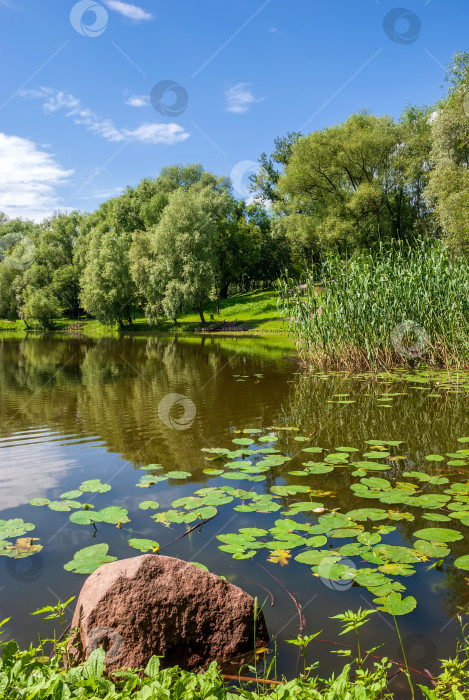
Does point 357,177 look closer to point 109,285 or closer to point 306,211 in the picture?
point 306,211

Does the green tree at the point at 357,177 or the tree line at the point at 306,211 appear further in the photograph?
the green tree at the point at 357,177

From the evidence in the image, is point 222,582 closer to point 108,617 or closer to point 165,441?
point 108,617

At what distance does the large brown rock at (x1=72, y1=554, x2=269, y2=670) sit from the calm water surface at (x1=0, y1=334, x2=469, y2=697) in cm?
33

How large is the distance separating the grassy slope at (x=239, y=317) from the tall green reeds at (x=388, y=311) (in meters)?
20.5

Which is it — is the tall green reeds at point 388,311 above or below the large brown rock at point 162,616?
above

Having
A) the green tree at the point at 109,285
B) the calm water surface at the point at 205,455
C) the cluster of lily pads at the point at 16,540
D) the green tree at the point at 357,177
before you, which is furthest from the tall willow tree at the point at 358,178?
the cluster of lily pads at the point at 16,540

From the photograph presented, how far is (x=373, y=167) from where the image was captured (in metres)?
34.3

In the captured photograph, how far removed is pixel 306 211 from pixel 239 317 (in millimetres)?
10613

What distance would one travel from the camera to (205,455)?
643cm

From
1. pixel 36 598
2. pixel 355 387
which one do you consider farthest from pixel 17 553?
pixel 355 387

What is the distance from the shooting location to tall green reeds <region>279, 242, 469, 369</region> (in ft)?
34.7

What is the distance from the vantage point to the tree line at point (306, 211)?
976 inches

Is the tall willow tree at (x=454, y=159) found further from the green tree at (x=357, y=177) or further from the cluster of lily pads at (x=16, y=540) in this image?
the cluster of lily pads at (x=16, y=540)

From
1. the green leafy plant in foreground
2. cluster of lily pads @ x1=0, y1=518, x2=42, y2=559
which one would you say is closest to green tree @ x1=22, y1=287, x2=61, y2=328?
cluster of lily pads @ x1=0, y1=518, x2=42, y2=559
